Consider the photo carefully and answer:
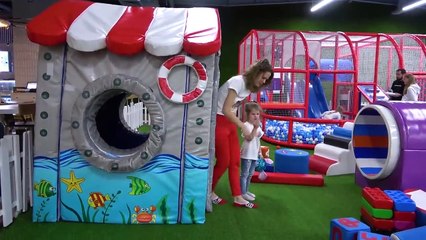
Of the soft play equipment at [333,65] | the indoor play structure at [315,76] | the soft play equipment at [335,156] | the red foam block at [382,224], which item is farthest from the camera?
the soft play equipment at [333,65]

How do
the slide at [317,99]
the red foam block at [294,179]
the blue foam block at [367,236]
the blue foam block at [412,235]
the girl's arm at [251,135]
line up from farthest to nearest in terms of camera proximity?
the slide at [317,99] → the red foam block at [294,179] → the girl's arm at [251,135] → the blue foam block at [367,236] → the blue foam block at [412,235]

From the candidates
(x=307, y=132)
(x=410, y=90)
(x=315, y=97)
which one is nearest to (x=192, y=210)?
(x=307, y=132)

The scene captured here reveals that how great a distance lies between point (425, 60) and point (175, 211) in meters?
9.44

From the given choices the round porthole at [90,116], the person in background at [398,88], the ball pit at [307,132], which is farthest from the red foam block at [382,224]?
the person in background at [398,88]

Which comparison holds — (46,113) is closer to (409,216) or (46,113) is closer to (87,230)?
(87,230)

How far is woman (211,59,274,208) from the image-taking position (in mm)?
3324

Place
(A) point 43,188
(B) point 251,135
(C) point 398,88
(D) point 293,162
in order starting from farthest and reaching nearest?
(C) point 398,88
(D) point 293,162
(B) point 251,135
(A) point 43,188

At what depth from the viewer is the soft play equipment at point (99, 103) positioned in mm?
3016

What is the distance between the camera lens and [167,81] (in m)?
3.03

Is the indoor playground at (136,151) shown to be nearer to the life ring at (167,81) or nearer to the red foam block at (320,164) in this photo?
the life ring at (167,81)

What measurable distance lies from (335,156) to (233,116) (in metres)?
2.37

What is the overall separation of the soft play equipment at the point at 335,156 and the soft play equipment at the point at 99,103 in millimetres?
2437

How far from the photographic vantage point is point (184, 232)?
301 centimetres

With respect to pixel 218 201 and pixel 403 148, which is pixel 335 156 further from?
pixel 218 201
